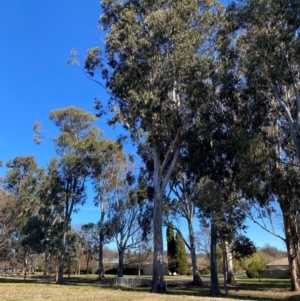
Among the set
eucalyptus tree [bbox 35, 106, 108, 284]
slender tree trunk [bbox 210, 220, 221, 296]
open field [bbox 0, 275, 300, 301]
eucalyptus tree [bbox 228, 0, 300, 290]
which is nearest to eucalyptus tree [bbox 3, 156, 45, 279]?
eucalyptus tree [bbox 35, 106, 108, 284]

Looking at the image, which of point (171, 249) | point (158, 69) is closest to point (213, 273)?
point (158, 69)

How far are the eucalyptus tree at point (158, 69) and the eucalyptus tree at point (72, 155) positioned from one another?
11861mm

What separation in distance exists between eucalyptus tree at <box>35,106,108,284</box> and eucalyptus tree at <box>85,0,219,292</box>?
11861mm

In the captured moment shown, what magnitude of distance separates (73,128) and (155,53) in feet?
60.0

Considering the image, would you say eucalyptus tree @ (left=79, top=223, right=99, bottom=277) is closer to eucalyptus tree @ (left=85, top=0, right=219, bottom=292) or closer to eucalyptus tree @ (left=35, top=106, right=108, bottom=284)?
eucalyptus tree @ (left=35, top=106, right=108, bottom=284)

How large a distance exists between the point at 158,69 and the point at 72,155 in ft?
50.7

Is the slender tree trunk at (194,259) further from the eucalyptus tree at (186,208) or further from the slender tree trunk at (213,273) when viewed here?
the slender tree trunk at (213,273)

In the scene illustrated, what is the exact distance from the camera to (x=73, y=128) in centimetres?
3978

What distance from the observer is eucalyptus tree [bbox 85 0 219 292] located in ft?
74.1

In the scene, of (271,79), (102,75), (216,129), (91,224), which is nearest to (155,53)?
(102,75)

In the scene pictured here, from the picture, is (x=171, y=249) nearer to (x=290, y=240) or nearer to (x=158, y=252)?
(x=290, y=240)

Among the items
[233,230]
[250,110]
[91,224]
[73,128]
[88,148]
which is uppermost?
[73,128]

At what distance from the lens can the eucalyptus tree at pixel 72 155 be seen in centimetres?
3597

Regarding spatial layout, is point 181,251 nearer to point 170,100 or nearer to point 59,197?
point 59,197
